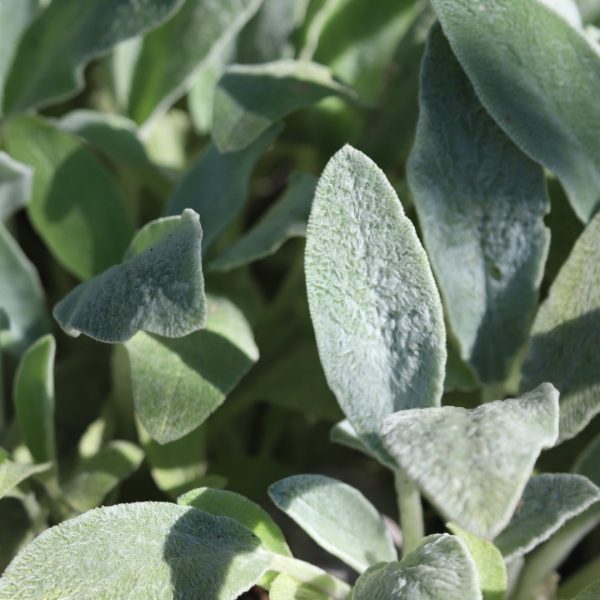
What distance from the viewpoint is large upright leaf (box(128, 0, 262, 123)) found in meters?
0.81

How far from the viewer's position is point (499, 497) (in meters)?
0.43

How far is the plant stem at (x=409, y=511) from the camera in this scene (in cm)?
61

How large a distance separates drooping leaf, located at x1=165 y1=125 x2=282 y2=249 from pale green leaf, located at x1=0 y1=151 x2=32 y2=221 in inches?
4.4

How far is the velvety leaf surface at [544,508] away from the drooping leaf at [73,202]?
1.27 feet

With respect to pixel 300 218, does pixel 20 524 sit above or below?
below

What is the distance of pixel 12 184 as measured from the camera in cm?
77

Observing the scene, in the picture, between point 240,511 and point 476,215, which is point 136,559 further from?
point 476,215

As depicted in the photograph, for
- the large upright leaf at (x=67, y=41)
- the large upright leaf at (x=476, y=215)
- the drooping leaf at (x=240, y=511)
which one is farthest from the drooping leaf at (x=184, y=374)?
the large upright leaf at (x=67, y=41)

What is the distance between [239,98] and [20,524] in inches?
13.4

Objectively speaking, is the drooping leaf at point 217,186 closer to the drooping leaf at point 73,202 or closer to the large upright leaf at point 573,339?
the drooping leaf at point 73,202

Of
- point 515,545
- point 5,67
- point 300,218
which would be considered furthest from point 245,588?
point 5,67

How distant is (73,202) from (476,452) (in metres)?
0.47

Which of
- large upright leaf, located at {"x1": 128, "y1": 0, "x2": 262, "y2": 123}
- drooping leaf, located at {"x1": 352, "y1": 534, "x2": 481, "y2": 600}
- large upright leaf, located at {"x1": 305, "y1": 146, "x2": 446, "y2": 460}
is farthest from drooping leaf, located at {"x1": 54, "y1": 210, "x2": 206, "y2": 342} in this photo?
large upright leaf, located at {"x1": 128, "y1": 0, "x2": 262, "y2": 123}

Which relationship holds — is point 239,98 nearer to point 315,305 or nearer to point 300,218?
point 300,218
